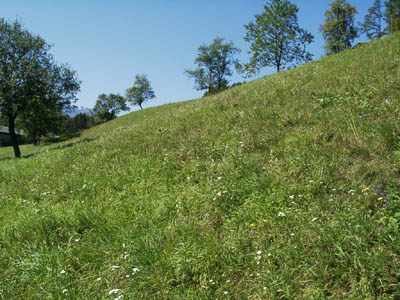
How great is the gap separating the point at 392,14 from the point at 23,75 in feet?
263

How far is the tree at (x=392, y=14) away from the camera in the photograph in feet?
205

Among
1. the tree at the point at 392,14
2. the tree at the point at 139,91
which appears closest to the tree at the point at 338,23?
the tree at the point at 392,14

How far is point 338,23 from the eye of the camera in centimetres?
5866

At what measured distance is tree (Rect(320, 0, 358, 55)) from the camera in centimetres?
5784

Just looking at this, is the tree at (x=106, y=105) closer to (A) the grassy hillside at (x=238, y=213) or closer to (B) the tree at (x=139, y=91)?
(B) the tree at (x=139, y=91)

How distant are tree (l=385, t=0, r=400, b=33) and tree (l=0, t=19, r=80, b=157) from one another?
72.2m

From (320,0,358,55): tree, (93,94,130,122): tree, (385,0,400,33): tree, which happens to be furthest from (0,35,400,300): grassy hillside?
(93,94,130,122): tree

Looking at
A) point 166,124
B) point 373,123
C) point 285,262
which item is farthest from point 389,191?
point 166,124

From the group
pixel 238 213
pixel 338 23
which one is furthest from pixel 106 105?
pixel 238 213

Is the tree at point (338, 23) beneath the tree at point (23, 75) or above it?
above

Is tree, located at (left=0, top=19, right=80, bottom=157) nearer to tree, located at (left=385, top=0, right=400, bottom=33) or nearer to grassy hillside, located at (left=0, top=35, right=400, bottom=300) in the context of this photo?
grassy hillside, located at (left=0, top=35, right=400, bottom=300)

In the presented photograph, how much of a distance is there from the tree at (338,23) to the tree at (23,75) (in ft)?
177

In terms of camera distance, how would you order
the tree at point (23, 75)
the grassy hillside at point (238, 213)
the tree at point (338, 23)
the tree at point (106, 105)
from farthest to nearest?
the tree at point (106, 105) < the tree at point (338, 23) < the tree at point (23, 75) < the grassy hillside at point (238, 213)

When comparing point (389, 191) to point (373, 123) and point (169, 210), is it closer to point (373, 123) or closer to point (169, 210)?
point (373, 123)
